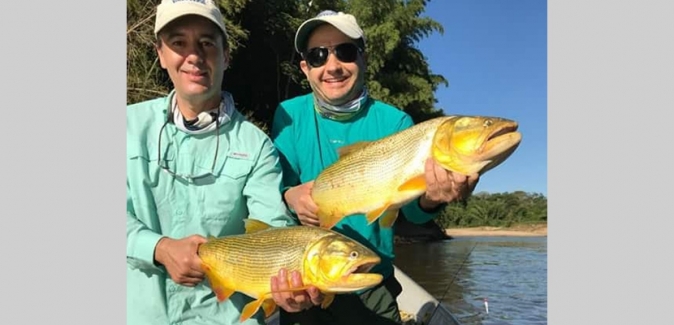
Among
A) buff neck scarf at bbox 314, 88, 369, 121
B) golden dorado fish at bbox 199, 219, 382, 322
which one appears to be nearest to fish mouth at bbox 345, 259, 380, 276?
golden dorado fish at bbox 199, 219, 382, 322

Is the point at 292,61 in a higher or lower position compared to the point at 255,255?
higher

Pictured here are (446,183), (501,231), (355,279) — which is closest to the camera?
(355,279)

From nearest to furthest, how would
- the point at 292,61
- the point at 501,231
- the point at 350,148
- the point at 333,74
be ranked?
the point at 350,148 < the point at 333,74 < the point at 292,61 < the point at 501,231

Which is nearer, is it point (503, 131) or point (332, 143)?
point (503, 131)

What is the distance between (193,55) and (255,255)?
93 cm

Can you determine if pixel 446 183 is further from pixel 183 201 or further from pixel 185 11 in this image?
pixel 185 11

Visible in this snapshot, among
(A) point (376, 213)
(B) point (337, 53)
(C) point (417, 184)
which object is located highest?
(B) point (337, 53)

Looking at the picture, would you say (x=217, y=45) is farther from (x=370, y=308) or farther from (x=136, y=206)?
(x=370, y=308)

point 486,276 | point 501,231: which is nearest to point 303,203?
point 486,276

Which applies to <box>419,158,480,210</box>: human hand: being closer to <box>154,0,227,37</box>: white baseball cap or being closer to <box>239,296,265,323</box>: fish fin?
<box>239,296,265,323</box>: fish fin

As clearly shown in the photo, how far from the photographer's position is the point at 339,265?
7.55ft

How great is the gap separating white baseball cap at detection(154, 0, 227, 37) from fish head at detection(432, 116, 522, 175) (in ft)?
3.71

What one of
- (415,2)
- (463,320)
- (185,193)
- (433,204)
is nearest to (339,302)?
(433,204)

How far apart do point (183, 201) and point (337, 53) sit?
1.11 meters
